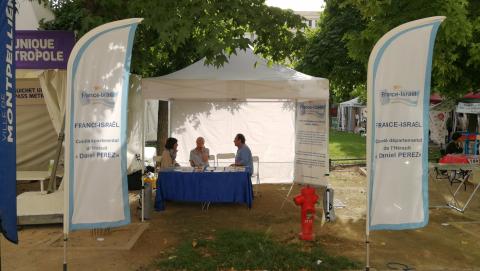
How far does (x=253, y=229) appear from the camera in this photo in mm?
7340

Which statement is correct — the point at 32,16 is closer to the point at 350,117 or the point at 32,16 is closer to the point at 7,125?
the point at 7,125

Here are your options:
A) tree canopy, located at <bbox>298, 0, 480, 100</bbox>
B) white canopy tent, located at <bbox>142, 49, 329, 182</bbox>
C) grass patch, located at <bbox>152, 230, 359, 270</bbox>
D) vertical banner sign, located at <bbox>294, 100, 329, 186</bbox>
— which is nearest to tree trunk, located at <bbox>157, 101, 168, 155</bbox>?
white canopy tent, located at <bbox>142, 49, 329, 182</bbox>

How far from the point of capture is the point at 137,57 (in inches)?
362

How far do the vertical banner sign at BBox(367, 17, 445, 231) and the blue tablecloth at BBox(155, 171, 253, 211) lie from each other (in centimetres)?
410

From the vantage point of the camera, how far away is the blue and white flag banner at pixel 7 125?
3990 millimetres

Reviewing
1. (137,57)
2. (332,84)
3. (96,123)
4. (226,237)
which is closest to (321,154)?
(226,237)

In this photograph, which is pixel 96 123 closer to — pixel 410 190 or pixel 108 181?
pixel 108 181

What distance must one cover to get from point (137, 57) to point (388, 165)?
5.95 meters

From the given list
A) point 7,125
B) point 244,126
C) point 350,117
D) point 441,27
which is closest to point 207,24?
point 7,125

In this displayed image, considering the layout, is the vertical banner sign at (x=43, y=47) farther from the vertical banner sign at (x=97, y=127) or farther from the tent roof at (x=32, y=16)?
the vertical banner sign at (x=97, y=127)

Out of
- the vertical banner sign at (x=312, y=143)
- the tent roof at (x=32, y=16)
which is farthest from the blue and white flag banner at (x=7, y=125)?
the tent roof at (x=32, y=16)

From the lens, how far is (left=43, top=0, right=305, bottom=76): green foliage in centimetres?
712

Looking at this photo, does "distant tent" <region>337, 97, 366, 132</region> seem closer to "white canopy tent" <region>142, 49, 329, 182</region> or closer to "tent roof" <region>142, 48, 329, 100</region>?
"white canopy tent" <region>142, 49, 329, 182</region>

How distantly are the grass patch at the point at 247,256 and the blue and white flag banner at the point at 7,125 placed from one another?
197cm
